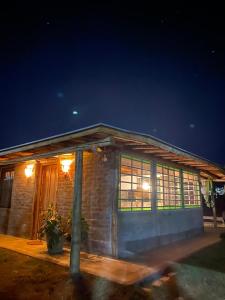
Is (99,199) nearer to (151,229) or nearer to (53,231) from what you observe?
(53,231)

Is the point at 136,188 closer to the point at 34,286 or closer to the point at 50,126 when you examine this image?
the point at 34,286

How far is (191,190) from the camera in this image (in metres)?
10.3

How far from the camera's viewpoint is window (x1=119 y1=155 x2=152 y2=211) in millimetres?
6410

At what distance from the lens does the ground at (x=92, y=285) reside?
3.55m

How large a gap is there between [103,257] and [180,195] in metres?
4.84

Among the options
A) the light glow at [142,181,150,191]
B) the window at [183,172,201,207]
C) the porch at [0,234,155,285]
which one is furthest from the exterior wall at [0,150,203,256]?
the window at [183,172,201,207]

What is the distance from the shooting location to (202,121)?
69.3 m

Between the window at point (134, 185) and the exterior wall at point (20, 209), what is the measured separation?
3948 mm

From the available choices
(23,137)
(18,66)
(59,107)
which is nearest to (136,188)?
(18,66)

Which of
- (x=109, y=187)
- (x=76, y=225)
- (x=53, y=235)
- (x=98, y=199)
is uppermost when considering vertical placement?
(x=109, y=187)

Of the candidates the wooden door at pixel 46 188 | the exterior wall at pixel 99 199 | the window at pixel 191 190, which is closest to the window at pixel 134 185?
the exterior wall at pixel 99 199

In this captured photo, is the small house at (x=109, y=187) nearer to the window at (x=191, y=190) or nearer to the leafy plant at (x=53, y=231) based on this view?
the window at (x=191, y=190)

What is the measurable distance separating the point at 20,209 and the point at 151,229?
529cm

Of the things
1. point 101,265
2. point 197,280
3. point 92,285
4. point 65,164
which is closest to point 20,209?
point 65,164
